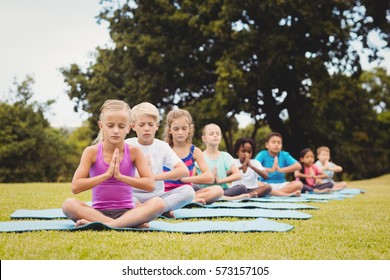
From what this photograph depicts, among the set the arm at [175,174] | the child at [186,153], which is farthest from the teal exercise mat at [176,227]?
the child at [186,153]

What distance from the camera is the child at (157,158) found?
15.8 feet

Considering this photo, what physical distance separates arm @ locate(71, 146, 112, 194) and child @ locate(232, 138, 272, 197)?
14.8ft

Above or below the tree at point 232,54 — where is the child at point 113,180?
below

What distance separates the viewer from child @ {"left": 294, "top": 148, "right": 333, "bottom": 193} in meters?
10.5

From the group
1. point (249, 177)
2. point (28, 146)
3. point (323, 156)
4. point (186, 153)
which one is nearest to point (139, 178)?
point (186, 153)

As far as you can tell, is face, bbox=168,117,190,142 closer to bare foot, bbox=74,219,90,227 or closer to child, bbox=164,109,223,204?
child, bbox=164,109,223,204

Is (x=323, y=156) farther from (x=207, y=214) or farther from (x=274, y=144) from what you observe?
(x=207, y=214)

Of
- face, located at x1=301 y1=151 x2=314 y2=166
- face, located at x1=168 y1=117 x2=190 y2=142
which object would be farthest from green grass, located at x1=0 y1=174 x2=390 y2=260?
face, located at x1=301 y1=151 x2=314 y2=166

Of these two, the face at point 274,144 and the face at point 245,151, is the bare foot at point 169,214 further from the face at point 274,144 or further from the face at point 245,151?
the face at point 274,144

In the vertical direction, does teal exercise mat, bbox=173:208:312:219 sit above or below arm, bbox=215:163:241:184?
below

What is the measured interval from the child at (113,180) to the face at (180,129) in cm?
197

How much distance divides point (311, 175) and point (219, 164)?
11.8ft

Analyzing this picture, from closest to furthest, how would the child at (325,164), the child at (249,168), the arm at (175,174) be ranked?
the arm at (175,174), the child at (249,168), the child at (325,164)

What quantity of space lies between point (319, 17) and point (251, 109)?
4.88 meters
